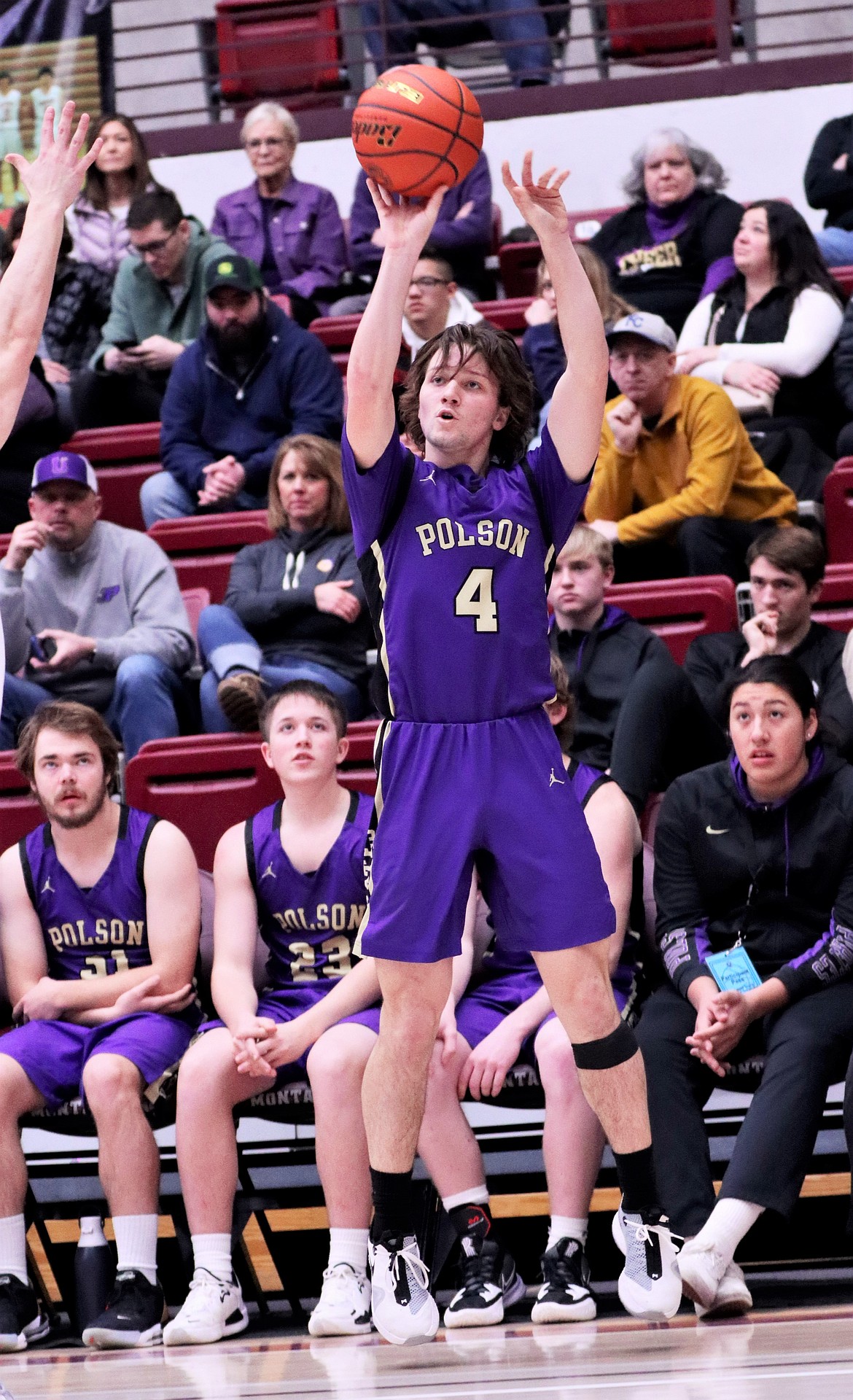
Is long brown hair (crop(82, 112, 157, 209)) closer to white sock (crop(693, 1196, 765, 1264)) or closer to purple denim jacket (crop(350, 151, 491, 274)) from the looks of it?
purple denim jacket (crop(350, 151, 491, 274))

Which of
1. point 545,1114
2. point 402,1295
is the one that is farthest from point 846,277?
point 402,1295

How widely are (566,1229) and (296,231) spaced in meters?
5.67

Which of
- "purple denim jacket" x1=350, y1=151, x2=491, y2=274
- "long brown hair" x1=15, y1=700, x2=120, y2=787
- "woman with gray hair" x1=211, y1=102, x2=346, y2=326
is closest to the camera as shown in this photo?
"long brown hair" x1=15, y1=700, x2=120, y2=787

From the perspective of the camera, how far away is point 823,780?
4305 millimetres

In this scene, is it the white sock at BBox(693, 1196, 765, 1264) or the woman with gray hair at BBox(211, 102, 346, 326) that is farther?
the woman with gray hair at BBox(211, 102, 346, 326)

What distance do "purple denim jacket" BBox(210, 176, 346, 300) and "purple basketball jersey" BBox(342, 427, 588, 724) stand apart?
538cm

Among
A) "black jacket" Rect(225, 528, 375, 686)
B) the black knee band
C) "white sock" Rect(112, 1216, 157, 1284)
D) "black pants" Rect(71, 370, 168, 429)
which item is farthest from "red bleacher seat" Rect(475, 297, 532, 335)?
the black knee band

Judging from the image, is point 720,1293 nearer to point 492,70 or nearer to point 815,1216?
point 815,1216

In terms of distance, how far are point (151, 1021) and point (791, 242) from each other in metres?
3.78

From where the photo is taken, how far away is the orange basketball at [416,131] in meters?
3.16

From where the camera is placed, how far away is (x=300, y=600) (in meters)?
5.59

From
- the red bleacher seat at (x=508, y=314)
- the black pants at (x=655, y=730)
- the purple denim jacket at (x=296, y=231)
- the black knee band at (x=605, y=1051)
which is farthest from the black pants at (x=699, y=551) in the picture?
the purple denim jacket at (x=296, y=231)

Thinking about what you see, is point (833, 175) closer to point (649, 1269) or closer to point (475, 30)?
point (475, 30)

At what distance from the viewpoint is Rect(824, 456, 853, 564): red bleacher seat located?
584 cm
